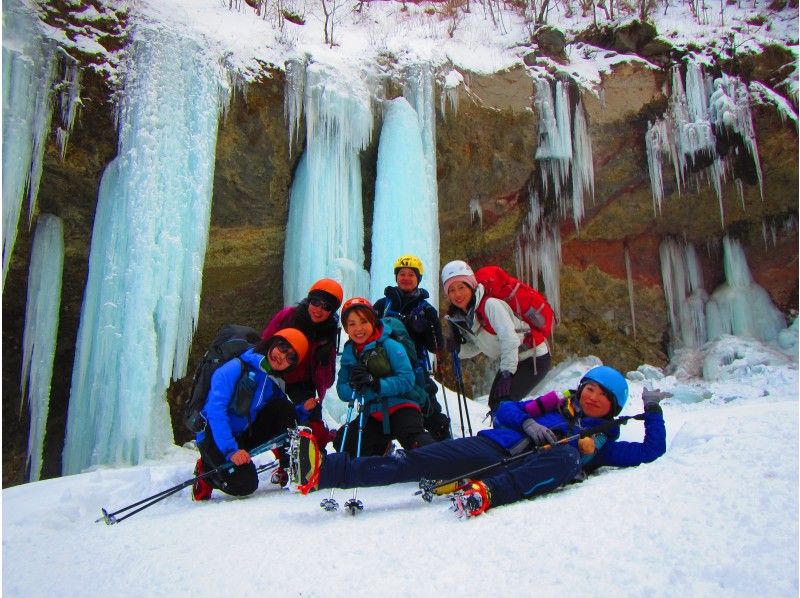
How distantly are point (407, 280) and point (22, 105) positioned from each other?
426cm

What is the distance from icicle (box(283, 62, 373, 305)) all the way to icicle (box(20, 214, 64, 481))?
2.73 m

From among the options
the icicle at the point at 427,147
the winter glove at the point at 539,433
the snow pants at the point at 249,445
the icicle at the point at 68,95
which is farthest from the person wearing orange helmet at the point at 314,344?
the icicle at the point at 68,95

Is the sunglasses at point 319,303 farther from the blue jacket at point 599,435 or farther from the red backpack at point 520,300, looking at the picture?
the blue jacket at point 599,435

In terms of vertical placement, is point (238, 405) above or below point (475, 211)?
below

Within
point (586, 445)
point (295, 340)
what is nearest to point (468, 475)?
point (586, 445)

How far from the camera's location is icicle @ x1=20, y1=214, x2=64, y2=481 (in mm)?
6059

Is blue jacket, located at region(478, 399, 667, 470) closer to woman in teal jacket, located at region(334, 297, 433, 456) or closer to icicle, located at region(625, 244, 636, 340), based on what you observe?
woman in teal jacket, located at region(334, 297, 433, 456)

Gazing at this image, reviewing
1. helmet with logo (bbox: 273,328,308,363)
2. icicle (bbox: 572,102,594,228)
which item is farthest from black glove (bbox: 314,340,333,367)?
icicle (bbox: 572,102,594,228)

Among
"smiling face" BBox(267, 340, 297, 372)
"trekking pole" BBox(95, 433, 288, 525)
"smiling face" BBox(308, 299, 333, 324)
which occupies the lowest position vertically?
→ "trekking pole" BBox(95, 433, 288, 525)

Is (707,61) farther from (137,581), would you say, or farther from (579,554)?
(137,581)

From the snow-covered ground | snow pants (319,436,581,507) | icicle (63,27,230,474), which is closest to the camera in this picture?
the snow-covered ground

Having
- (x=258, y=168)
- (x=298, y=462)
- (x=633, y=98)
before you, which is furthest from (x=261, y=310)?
(x=633, y=98)

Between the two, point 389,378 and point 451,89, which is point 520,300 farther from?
point 451,89

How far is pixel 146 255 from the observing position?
542 centimetres
